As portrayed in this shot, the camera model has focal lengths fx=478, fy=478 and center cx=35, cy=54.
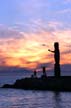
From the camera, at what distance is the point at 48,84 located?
65812 millimetres

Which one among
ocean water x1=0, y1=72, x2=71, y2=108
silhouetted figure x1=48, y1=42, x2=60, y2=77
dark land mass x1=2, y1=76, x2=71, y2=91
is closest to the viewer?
ocean water x1=0, y1=72, x2=71, y2=108

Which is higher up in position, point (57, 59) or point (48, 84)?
point (57, 59)

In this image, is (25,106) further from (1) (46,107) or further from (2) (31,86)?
(2) (31,86)

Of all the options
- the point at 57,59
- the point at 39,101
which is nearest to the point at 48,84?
the point at 57,59

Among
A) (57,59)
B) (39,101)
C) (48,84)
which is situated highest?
(57,59)

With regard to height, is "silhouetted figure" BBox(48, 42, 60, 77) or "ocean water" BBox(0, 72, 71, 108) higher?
"silhouetted figure" BBox(48, 42, 60, 77)

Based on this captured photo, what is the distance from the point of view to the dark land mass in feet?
203

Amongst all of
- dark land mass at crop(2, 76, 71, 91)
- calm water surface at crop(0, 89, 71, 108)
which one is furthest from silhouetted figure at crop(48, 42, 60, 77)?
calm water surface at crop(0, 89, 71, 108)

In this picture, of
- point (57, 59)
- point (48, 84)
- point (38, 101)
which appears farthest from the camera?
point (57, 59)

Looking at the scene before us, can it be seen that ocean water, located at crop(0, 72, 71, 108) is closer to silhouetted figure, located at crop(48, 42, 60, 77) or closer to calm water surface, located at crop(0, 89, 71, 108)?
calm water surface, located at crop(0, 89, 71, 108)

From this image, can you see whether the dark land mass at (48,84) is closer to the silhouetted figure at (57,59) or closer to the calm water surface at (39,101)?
the silhouetted figure at (57,59)

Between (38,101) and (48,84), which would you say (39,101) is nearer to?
(38,101)

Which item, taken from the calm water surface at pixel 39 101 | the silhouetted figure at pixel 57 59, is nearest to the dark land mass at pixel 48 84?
the silhouetted figure at pixel 57 59

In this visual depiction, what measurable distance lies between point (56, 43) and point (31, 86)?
8374 millimetres
